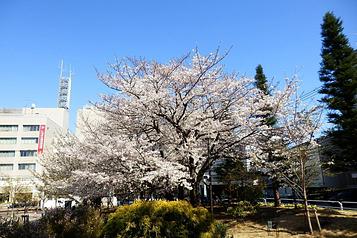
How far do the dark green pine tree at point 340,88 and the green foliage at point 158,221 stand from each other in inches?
537

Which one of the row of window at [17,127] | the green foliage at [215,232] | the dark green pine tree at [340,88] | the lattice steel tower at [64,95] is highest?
the lattice steel tower at [64,95]

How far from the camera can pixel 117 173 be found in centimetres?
1209

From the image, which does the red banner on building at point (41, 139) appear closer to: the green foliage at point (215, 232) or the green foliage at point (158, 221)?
the green foliage at point (158, 221)

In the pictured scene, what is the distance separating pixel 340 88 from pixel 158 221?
1588 cm

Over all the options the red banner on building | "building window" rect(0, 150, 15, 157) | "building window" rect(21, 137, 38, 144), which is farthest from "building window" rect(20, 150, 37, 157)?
"building window" rect(21, 137, 38, 144)

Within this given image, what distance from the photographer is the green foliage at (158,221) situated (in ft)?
22.7

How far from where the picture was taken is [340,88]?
18.7 m

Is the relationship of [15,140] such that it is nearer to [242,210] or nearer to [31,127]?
[31,127]

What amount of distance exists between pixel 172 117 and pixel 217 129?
174cm

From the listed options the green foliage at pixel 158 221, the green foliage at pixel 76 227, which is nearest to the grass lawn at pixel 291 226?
the green foliage at pixel 158 221

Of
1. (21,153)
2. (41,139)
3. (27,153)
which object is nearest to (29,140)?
(41,139)

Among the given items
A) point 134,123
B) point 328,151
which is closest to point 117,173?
point 134,123

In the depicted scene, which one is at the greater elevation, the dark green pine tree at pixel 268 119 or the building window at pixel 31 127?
the building window at pixel 31 127

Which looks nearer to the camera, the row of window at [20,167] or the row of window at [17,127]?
the row of window at [20,167]
